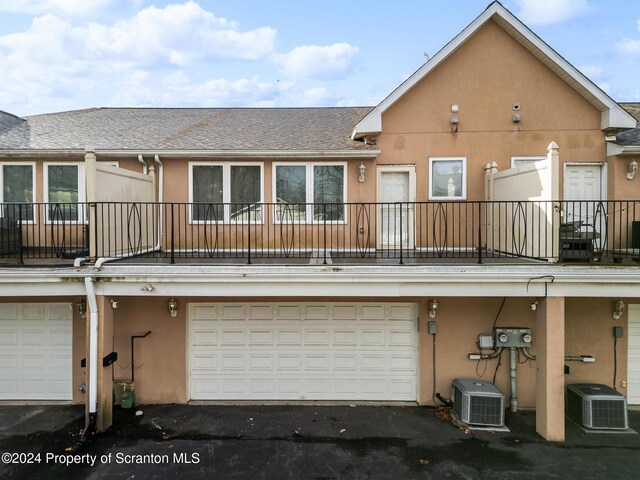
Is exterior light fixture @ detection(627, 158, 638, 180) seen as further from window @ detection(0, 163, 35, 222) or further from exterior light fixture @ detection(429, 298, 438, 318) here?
window @ detection(0, 163, 35, 222)

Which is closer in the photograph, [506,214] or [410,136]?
[506,214]

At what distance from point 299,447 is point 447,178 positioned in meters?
6.28

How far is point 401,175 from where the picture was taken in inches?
328

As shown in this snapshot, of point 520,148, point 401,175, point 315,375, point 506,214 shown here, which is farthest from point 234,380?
point 520,148

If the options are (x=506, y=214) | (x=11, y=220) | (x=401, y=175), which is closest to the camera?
(x=506, y=214)

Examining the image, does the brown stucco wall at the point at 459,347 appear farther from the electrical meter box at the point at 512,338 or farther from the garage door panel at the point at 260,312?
the garage door panel at the point at 260,312

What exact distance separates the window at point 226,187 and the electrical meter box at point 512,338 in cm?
565

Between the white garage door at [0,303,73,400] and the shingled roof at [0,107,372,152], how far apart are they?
11.9 ft

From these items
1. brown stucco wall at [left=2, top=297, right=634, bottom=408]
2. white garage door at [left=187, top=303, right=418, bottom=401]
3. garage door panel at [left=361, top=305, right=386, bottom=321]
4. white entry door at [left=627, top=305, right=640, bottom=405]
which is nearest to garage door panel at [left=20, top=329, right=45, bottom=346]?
brown stucco wall at [left=2, top=297, right=634, bottom=408]

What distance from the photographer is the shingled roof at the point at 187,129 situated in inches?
327

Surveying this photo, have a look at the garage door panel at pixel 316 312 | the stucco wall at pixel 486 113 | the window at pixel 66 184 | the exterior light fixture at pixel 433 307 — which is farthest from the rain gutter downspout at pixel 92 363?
the stucco wall at pixel 486 113

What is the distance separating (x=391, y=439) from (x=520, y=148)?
22.0 feet

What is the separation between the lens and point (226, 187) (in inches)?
328

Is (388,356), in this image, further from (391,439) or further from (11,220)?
(11,220)
